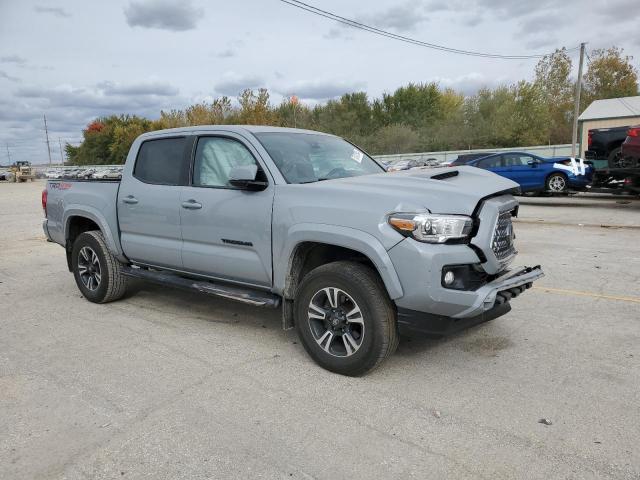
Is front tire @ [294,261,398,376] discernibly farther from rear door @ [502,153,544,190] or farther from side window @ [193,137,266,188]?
rear door @ [502,153,544,190]

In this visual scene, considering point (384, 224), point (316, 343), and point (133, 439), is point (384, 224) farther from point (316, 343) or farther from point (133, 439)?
point (133, 439)

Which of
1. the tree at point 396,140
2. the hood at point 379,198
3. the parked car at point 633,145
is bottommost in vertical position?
the hood at point 379,198

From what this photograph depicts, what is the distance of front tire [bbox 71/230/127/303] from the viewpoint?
18.8 ft

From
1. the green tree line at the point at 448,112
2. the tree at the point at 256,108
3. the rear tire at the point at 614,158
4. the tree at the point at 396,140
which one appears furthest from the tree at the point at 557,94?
the rear tire at the point at 614,158

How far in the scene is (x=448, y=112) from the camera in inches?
3012

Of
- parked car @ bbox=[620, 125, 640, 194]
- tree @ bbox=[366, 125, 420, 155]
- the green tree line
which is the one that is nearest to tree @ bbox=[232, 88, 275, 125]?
the green tree line

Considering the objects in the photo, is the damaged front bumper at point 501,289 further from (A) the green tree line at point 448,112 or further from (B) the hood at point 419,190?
(A) the green tree line at point 448,112

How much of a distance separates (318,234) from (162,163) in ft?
7.46

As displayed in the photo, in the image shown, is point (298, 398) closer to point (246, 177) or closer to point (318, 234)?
point (318, 234)

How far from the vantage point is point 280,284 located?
163 inches

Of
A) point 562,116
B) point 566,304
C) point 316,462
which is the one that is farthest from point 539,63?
point 316,462

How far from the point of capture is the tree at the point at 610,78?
56191 millimetres

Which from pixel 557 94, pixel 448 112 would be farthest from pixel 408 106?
pixel 557 94

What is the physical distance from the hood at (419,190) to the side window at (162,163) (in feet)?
5.30
